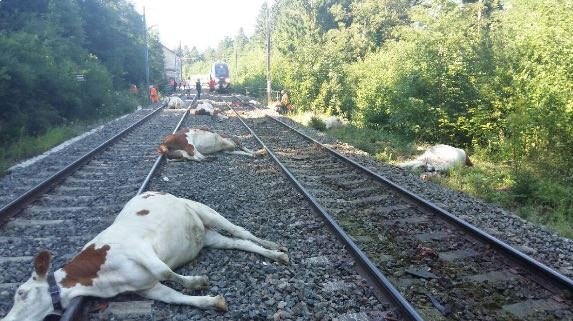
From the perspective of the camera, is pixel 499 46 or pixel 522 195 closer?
pixel 522 195

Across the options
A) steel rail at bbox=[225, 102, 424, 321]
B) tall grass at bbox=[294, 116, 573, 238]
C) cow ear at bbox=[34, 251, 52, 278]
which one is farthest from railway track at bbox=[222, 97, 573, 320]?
cow ear at bbox=[34, 251, 52, 278]

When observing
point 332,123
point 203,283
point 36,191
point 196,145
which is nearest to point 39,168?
point 36,191

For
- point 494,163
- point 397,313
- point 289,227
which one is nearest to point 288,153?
point 494,163

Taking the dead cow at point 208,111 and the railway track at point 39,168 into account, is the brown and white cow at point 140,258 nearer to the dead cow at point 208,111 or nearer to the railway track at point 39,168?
the railway track at point 39,168

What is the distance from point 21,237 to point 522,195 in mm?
7384

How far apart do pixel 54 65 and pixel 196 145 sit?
10462 mm

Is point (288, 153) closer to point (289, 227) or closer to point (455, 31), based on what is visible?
point (289, 227)

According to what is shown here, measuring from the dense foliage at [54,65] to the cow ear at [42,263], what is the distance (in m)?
10.6

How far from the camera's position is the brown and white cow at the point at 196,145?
1029 cm

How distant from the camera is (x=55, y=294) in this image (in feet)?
10.9

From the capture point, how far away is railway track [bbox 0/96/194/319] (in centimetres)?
491

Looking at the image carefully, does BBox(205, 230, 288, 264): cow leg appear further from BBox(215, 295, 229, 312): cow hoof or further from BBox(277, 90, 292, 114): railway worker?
BBox(277, 90, 292, 114): railway worker

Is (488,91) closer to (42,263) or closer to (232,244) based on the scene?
(232,244)

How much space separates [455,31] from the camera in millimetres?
14562
